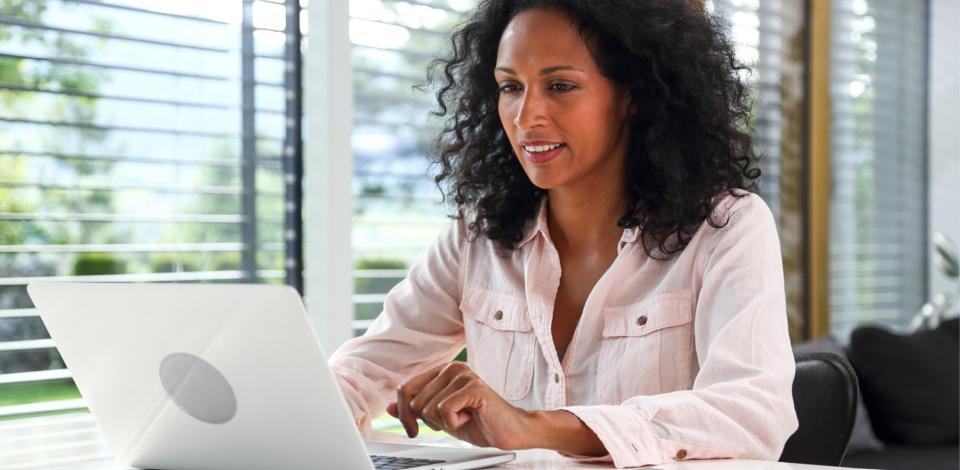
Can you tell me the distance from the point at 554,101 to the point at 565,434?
637 millimetres

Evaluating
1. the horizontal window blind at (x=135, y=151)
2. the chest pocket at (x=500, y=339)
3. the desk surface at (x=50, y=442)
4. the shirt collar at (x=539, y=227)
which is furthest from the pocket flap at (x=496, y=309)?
the horizontal window blind at (x=135, y=151)

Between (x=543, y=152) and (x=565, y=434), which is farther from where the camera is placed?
(x=543, y=152)

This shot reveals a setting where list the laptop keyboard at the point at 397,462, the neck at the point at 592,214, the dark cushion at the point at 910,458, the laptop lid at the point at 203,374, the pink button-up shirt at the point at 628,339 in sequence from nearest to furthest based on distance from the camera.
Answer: the laptop lid at the point at 203,374
the laptop keyboard at the point at 397,462
the pink button-up shirt at the point at 628,339
the neck at the point at 592,214
the dark cushion at the point at 910,458

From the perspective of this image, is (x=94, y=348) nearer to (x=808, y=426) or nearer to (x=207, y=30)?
(x=808, y=426)

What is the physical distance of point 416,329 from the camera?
1.95m

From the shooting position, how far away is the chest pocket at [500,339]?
5.98 ft

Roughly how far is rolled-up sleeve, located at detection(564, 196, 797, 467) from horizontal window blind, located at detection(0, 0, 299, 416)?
5.06 feet

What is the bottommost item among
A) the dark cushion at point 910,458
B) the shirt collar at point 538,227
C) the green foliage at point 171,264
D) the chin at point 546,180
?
the dark cushion at point 910,458

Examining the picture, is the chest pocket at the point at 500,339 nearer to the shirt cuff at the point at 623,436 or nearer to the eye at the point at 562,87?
the eye at the point at 562,87

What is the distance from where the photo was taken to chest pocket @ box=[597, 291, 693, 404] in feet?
5.47

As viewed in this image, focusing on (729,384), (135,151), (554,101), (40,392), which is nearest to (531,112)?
(554,101)

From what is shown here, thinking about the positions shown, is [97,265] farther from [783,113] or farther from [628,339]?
[783,113]

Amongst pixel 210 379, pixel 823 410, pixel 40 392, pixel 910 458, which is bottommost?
pixel 910 458

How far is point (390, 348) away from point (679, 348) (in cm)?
50
